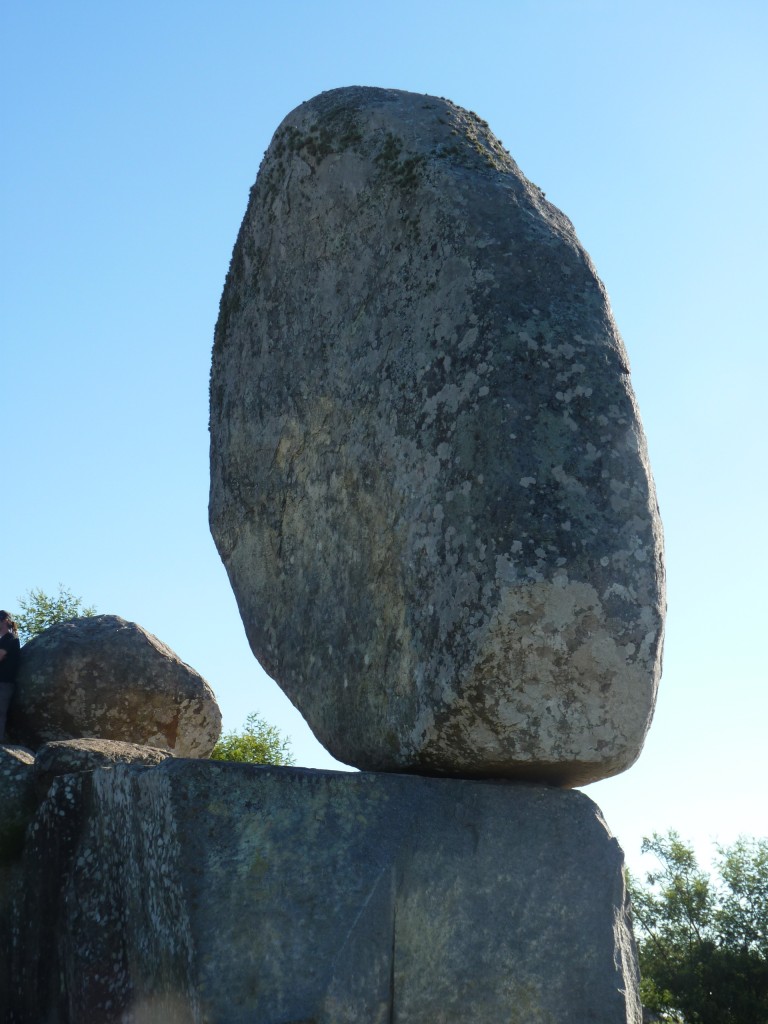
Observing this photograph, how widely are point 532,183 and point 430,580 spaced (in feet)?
5.42

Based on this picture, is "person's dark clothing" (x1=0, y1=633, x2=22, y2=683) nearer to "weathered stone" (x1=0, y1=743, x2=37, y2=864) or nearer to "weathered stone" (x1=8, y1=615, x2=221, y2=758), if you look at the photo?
"weathered stone" (x1=8, y1=615, x2=221, y2=758)

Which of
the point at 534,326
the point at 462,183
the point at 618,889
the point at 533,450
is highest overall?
the point at 462,183

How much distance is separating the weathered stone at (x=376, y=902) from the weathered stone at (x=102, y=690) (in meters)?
2.44

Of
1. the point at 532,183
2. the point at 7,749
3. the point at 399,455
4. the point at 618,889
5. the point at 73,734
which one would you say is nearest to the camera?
the point at 618,889

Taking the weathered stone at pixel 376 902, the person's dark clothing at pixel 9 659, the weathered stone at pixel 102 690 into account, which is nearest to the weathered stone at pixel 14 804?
the weathered stone at pixel 102 690

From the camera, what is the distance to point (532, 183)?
483 cm

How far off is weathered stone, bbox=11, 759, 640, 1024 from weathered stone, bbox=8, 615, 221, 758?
2.44 m

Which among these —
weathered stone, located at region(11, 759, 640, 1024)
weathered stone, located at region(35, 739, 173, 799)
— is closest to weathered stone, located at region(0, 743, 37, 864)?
weathered stone, located at region(35, 739, 173, 799)

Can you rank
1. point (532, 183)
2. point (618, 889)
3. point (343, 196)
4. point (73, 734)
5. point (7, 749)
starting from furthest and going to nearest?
point (73, 734)
point (7, 749)
point (343, 196)
point (532, 183)
point (618, 889)

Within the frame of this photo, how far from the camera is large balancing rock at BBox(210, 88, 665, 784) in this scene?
3.99 m

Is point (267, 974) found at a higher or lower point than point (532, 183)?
lower

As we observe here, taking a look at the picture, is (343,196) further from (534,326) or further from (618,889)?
(618,889)

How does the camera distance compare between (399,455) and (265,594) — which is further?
(265,594)

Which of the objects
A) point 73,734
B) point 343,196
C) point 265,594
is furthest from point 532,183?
point 73,734
